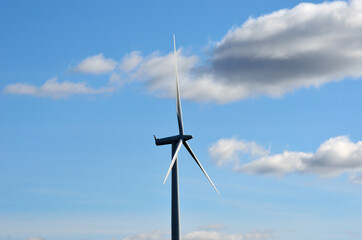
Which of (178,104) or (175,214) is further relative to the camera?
(178,104)

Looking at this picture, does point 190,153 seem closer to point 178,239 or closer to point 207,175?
point 207,175

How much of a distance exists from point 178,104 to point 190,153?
395 inches

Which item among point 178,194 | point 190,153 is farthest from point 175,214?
point 190,153

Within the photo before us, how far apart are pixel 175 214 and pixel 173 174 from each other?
7838 mm

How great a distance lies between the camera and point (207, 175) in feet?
464

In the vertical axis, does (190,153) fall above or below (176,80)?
below

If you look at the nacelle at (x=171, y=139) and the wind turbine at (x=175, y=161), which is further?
the nacelle at (x=171, y=139)

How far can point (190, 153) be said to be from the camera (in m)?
143

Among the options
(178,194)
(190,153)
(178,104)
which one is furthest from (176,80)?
(178,194)

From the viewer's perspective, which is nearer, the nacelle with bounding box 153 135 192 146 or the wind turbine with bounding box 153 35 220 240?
the wind turbine with bounding box 153 35 220 240

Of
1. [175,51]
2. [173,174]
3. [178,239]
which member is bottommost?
[178,239]

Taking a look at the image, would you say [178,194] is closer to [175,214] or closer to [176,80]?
[175,214]

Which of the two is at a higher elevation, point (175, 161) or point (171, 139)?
point (171, 139)

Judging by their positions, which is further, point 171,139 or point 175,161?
point 171,139
